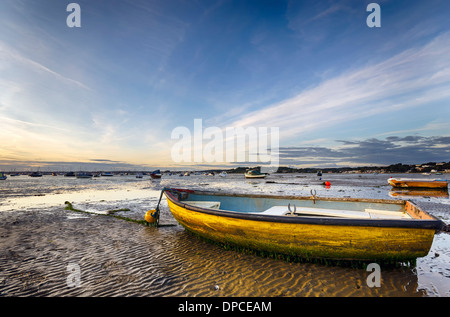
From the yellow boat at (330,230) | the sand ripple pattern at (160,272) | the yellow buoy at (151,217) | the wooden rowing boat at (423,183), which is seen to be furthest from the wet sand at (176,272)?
the wooden rowing boat at (423,183)

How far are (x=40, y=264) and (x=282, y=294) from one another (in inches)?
260

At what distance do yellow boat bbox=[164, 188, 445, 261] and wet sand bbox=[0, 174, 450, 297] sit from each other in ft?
1.56

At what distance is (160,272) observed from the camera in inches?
226

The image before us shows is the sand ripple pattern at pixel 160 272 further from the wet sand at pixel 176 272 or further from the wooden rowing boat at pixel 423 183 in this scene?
the wooden rowing boat at pixel 423 183

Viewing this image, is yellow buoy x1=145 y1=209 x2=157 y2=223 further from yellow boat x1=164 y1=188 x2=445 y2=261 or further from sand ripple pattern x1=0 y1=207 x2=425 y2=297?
yellow boat x1=164 y1=188 x2=445 y2=261

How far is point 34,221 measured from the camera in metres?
11.3

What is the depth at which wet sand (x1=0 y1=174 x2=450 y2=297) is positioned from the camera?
15.7 feet

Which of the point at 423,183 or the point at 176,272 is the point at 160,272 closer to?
the point at 176,272

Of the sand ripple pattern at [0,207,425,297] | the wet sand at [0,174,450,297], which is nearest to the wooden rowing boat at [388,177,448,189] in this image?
the wet sand at [0,174,450,297]

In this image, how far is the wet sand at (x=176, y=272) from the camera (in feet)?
15.7

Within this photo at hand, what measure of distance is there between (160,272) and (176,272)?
16.5 inches
